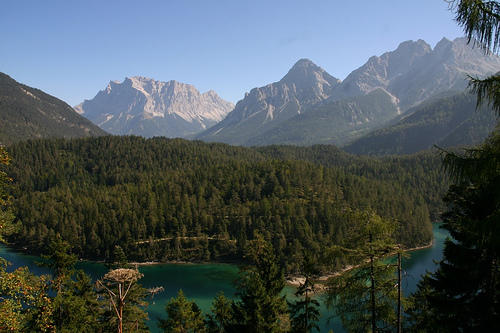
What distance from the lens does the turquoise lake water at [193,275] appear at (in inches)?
2750

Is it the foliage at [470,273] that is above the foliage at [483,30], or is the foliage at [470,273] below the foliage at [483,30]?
below

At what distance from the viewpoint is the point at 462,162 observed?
868 centimetres

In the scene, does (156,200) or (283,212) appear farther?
(156,200)

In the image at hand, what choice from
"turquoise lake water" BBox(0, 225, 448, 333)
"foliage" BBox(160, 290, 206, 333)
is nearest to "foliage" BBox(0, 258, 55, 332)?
"foliage" BBox(160, 290, 206, 333)

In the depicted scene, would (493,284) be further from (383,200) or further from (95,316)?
(383,200)

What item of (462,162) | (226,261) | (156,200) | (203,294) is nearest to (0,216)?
(462,162)

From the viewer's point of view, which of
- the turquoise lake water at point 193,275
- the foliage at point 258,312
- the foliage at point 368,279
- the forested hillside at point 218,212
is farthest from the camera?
the forested hillside at point 218,212

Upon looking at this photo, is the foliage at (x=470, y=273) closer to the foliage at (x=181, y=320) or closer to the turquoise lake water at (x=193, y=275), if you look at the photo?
the foliage at (x=181, y=320)

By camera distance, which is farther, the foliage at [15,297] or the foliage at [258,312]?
the foliage at [258,312]

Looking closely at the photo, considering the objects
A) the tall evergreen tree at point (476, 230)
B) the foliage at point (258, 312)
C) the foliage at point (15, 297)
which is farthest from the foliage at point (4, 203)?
the foliage at point (258, 312)

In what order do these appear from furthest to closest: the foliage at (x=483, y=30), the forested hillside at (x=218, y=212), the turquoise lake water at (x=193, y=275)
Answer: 1. the forested hillside at (x=218, y=212)
2. the turquoise lake water at (x=193, y=275)
3. the foliage at (x=483, y=30)

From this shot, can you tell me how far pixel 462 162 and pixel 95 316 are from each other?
35.2 m

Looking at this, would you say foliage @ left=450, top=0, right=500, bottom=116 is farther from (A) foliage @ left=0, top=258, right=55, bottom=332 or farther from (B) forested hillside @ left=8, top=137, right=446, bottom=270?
(B) forested hillside @ left=8, top=137, right=446, bottom=270

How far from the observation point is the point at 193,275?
292 ft
